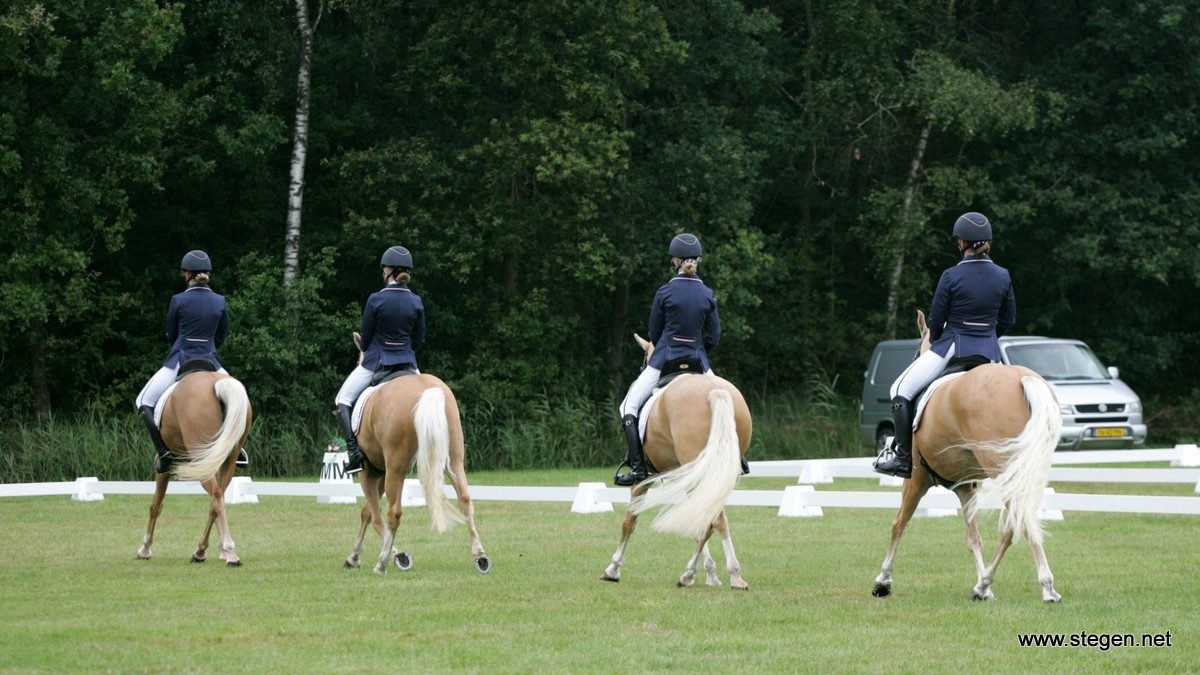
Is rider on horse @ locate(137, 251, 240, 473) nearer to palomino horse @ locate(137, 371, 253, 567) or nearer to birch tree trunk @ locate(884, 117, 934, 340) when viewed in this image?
palomino horse @ locate(137, 371, 253, 567)

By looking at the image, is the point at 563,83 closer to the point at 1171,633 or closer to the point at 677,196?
the point at 677,196

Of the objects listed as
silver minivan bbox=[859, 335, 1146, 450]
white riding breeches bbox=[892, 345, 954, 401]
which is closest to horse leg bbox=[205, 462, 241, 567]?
white riding breeches bbox=[892, 345, 954, 401]

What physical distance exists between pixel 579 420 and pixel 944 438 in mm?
19354

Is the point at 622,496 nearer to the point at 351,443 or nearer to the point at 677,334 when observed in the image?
the point at 351,443

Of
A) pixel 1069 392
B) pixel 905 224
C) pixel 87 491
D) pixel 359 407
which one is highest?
pixel 905 224

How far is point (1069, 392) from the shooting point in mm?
25297

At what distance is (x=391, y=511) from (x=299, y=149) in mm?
19364

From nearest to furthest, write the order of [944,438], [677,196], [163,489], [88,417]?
[944,438] → [163,489] → [88,417] → [677,196]

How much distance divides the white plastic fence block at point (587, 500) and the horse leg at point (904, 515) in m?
7.16

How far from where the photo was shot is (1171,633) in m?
8.74

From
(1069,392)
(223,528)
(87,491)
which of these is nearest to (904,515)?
(223,528)

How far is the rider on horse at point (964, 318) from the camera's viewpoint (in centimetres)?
1072

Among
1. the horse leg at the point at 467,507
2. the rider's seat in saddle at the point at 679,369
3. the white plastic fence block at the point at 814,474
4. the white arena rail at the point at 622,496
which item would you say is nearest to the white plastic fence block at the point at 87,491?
the white arena rail at the point at 622,496

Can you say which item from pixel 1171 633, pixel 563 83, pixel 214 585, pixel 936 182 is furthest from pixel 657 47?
pixel 1171 633
